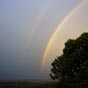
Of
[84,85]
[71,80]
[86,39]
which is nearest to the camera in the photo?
[84,85]

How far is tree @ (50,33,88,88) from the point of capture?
37906 mm

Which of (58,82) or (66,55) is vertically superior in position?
(66,55)

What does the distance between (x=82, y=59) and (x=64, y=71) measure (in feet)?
11.9

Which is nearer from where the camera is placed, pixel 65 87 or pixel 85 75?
pixel 85 75

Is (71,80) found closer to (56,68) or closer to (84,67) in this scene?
(84,67)

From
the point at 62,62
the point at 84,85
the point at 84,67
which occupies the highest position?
the point at 62,62

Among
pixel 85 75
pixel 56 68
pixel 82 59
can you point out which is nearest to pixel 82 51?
pixel 82 59

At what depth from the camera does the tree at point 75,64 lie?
124 ft

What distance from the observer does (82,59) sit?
1587 inches

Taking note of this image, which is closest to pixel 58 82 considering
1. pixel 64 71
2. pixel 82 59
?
pixel 64 71

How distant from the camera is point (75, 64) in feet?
134

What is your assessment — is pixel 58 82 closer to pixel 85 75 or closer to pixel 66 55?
pixel 66 55

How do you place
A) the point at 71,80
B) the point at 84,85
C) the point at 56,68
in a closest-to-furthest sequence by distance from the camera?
the point at 84,85 < the point at 71,80 < the point at 56,68

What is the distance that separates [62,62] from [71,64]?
3.82m
